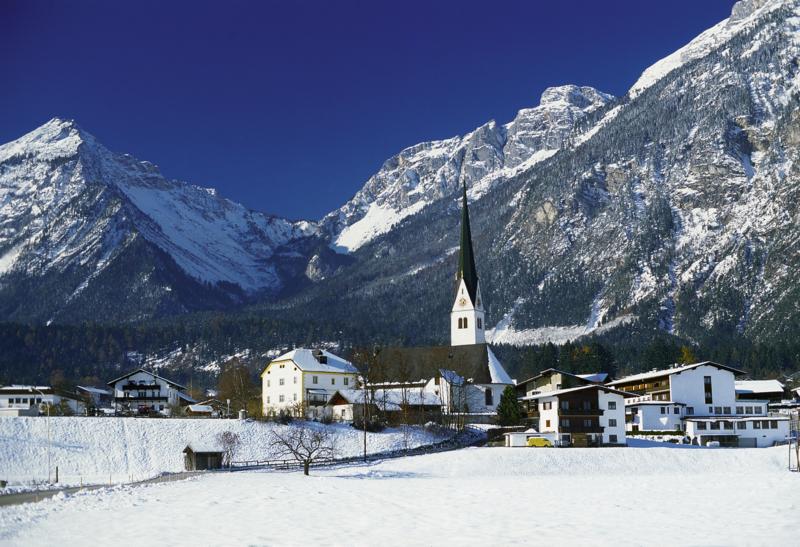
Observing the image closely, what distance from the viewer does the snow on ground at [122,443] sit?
3319 inches

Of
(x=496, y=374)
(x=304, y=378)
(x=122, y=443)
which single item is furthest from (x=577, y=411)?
(x=122, y=443)

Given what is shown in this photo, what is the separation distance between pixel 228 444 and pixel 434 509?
41477 mm

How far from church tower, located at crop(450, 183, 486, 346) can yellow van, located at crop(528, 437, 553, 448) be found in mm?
57164

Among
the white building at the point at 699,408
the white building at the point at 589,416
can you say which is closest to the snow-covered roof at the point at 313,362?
the white building at the point at 589,416

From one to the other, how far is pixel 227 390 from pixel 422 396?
50817mm

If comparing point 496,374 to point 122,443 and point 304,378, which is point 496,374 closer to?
point 304,378

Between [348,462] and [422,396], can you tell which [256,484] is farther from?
[422,396]

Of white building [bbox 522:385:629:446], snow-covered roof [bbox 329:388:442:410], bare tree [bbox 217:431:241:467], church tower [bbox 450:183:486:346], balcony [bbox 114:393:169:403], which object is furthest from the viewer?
church tower [bbox 450:183:486:346]

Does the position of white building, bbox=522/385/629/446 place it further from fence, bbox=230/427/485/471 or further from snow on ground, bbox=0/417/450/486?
snow on ground, bbox=0/417/450/486

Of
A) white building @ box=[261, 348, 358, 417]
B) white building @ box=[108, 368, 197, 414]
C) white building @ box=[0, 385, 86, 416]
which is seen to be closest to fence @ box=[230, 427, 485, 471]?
white building @ box=[261, 348, 358, 417]

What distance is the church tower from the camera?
507 feet

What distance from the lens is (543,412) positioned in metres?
108

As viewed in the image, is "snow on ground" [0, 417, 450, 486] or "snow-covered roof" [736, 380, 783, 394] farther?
"snow-covered roof" [736, 380, 783, 394]

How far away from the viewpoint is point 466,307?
155250mm
